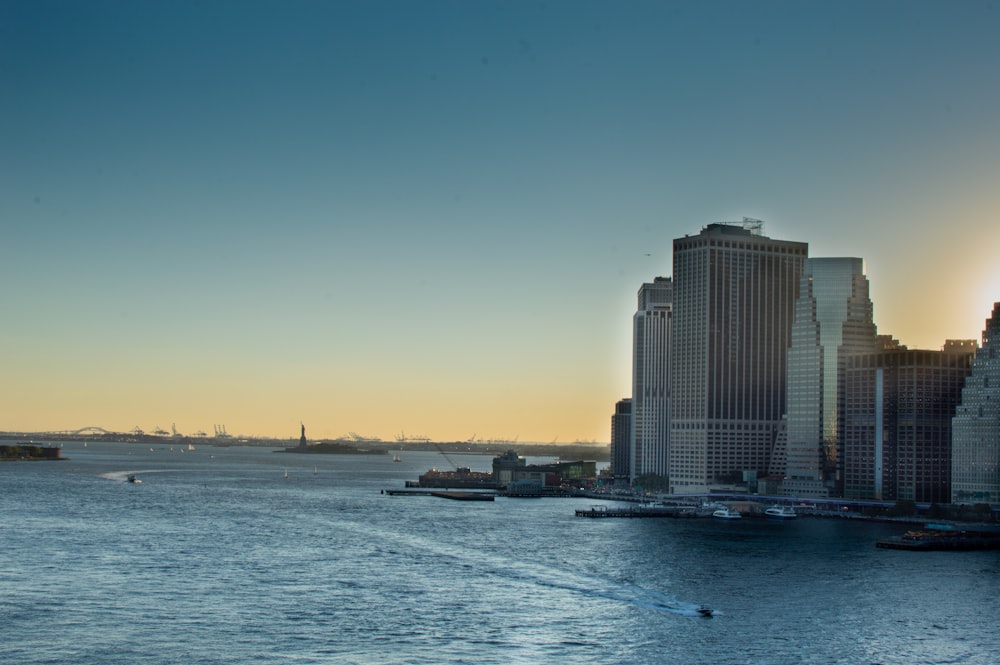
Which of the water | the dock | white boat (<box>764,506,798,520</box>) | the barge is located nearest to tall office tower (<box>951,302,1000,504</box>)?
white boat (<box>764,506,798,520</box>)

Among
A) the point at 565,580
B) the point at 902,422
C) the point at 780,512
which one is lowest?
the point at 780,512

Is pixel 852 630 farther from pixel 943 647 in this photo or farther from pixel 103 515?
pixel 103 515

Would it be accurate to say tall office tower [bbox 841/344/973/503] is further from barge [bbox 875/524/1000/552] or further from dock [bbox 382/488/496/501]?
dock [bbox 382/488/496/501]

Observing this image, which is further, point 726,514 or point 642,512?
point 726,514

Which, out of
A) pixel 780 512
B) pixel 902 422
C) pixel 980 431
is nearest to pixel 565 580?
pixel 780 512

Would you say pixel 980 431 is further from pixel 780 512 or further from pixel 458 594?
pixel 458 594

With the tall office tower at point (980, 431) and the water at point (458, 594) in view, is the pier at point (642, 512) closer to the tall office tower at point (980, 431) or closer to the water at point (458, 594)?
the water at point (458, 594)
